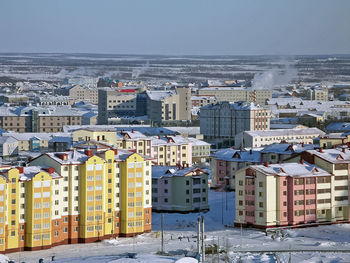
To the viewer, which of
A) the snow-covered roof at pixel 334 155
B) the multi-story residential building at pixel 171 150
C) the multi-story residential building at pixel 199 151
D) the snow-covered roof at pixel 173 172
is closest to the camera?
the snow-covered roof at pixel 334 155

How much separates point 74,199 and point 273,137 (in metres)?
16.0

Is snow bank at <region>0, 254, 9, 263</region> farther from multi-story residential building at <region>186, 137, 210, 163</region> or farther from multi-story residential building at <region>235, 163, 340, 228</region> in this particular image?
multi-story residential building at <region>186, 137, 210, 163</region>

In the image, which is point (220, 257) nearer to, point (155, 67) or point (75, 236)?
point (75, 236)

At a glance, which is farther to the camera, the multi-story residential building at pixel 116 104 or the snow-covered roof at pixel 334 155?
the multi-story residential building at pixel 116 104

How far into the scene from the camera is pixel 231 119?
131 feet

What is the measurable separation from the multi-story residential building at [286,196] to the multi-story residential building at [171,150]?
8638 millimetres

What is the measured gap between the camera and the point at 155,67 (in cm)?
13362

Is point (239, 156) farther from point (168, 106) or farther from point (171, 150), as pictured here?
point (168, 106)

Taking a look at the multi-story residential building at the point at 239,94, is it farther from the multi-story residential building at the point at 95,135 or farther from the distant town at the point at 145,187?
the multi-story residential building at the point at 95,135

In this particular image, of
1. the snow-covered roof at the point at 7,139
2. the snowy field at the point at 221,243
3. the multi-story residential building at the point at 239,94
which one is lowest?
the snowy field at the point at 221,243

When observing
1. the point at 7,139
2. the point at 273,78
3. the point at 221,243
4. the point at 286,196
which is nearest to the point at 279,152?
the point at 286,196

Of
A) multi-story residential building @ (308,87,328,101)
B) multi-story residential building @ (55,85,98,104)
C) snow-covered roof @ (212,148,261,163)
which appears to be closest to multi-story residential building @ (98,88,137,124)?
multi-story residential building @ (55,85,98,104)

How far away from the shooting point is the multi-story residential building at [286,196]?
20906 mm

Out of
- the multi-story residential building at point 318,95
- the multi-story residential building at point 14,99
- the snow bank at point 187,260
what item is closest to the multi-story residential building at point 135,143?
the snow bank at point 187,260
